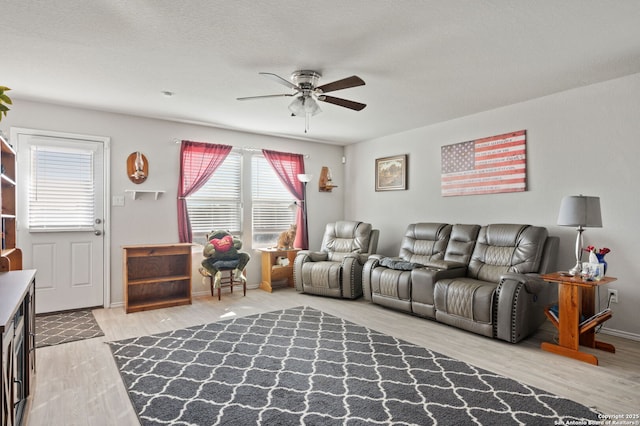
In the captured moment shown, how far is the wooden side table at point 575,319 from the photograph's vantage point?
2.97m

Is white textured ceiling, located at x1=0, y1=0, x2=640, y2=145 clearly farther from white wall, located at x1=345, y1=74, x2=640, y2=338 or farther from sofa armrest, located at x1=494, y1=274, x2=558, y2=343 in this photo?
sofa armrest, located at x1=494, y1=274, x2=558, y2=343

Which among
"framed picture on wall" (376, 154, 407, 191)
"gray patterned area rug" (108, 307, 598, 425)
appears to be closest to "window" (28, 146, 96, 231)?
"gray patterned area rug" (108, 307, 598, 425)

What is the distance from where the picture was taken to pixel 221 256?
4957 mm

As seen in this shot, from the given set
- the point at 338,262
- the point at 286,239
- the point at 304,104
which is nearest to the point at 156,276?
the point at 286,239

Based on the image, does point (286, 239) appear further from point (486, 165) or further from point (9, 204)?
point (9, 204)

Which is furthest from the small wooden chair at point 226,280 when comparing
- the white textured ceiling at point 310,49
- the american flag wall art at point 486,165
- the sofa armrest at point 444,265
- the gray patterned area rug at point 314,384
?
the american flag wall art at point 486,165

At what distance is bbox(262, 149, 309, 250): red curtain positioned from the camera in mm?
5980

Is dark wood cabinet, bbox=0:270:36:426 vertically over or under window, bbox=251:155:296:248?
under

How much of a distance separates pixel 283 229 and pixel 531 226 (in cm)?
358

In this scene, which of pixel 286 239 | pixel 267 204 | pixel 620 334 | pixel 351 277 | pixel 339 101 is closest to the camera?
pixel 339 101

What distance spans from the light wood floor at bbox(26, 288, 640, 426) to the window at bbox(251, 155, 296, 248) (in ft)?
5.19

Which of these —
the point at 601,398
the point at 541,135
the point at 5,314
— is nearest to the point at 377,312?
the point at 601,398

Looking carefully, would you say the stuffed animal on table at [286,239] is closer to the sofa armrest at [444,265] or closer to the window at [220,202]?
the window at [220,202]

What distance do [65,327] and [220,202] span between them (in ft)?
7.92
